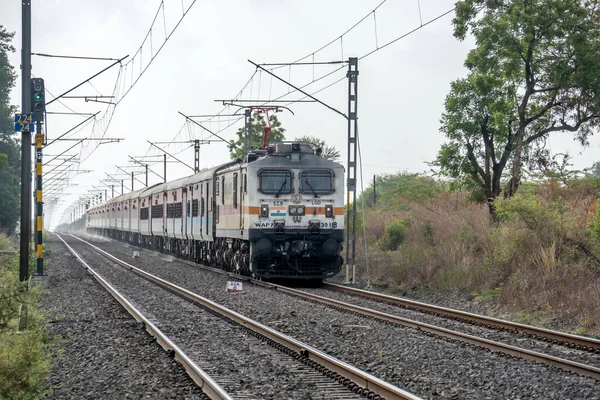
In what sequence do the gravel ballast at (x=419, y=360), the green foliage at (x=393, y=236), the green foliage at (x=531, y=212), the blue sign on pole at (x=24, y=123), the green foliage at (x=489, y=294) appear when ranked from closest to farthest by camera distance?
the gravel ballast at (x=419, y=360) < the green foliage at (x=489, y=294) < the green foliage at (x=531, y=212) < the blue sign on pole at (x=24, y=123) < the green foliage at (x=393, y=236)

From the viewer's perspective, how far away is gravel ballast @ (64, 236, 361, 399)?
812 cm

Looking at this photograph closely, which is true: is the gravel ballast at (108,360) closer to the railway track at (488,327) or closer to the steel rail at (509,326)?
the railway track at (488,327)

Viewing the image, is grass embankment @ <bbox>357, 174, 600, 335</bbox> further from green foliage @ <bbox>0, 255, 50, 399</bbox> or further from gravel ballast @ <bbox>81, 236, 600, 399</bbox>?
green foliage @ <bbox>0, 255, 50, 399</bbox>

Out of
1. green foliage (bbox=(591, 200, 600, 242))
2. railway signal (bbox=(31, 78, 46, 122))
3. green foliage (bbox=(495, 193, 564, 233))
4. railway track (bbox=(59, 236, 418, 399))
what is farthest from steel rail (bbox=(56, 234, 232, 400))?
green foliage (bbox=(591, 200, 600, 242))

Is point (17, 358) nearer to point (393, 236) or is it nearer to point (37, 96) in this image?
point (37, 96)

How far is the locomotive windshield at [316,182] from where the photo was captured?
20.8 m

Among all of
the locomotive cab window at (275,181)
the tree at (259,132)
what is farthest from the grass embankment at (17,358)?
the tree at (259,132)

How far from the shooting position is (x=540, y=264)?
645 inches

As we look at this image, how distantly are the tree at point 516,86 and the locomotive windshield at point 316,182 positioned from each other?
18.6 ft

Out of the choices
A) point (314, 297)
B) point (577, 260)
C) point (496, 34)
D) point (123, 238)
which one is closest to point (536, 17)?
point (496, 34)

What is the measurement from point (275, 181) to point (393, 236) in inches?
411

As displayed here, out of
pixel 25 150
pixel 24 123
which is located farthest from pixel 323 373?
pixel 24 123

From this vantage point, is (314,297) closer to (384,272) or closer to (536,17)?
(384,272)

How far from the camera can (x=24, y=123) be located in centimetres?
1809
